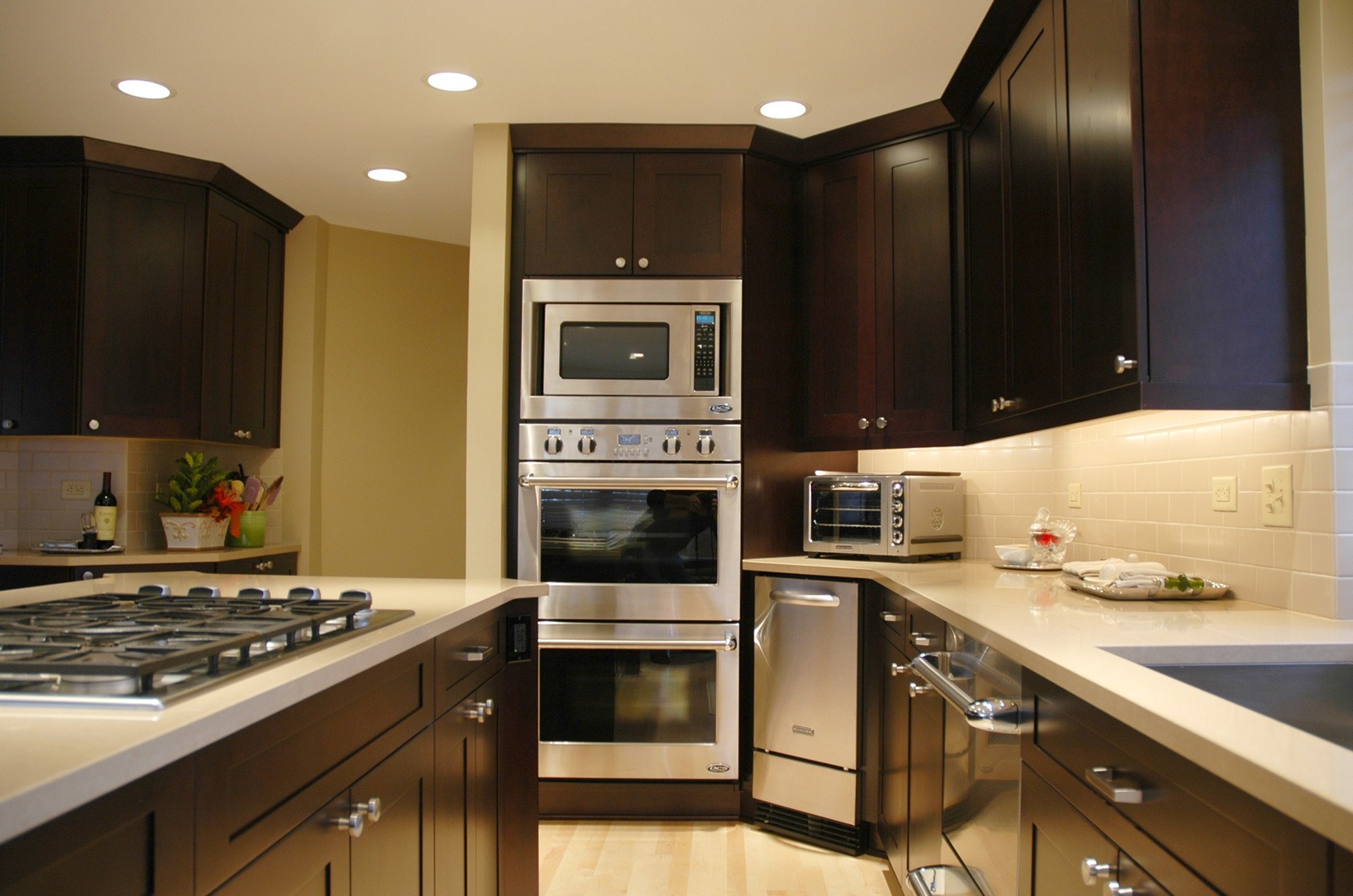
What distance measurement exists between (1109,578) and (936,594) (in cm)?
37

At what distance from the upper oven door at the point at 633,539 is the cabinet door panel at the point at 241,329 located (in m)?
1.54

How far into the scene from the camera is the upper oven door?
3.18 m

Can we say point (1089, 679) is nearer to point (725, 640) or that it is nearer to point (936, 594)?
point (936, 594)

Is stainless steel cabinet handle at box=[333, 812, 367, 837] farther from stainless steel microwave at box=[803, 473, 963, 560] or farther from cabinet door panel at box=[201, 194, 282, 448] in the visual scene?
cabinet door panel at box=[201, 194, 282, 448]

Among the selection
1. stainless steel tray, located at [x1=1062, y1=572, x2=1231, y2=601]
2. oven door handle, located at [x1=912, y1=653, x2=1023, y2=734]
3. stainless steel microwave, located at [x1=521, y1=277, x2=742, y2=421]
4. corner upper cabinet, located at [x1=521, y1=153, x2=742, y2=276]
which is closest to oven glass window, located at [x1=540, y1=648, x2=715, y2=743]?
stainless steel microwave, located at [x1=521, y1=277, x2=742, y2=421]

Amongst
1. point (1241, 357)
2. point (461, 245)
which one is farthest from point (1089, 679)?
point (461, 245)

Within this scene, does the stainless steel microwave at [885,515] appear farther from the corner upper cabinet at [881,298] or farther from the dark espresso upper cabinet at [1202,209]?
the dark espresso upper cabinet at [1202,209]

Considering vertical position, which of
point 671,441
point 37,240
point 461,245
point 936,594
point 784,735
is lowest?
point 784,735

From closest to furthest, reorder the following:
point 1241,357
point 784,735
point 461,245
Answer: point 1241,357
point 784,735
point 461,245

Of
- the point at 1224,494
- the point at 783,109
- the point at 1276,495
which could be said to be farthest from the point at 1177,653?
the point at 783,109

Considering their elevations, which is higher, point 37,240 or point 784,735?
point 37,240

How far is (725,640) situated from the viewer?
10.3 feet

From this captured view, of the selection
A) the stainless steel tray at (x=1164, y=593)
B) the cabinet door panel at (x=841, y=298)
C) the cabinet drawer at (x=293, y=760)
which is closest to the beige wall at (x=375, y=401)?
the cabinet door panel at (x=841, y=298)

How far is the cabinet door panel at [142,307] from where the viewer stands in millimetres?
3533
